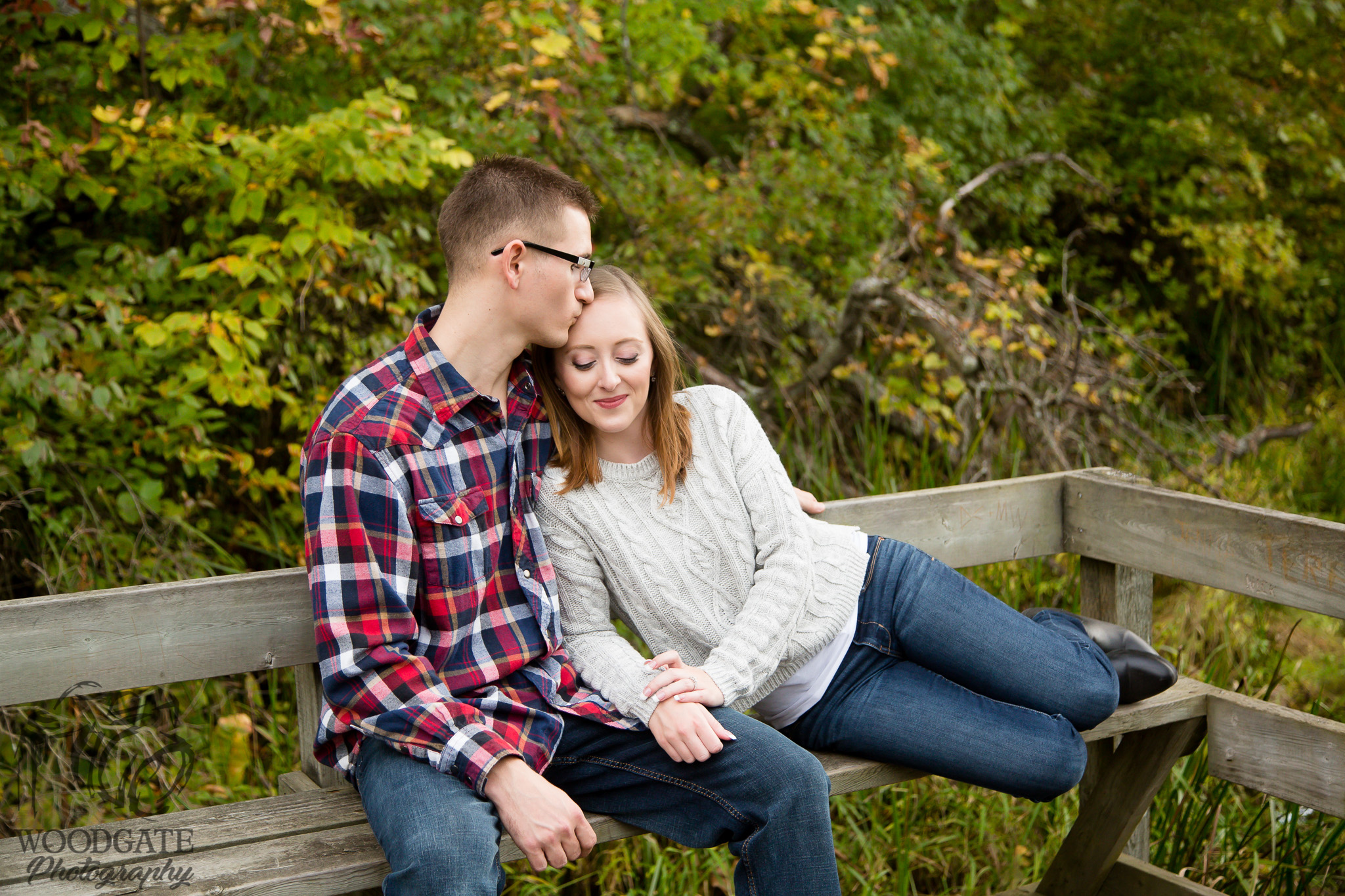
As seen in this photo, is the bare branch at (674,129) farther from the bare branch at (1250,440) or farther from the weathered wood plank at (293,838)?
the weathered wood plank at (293,838)

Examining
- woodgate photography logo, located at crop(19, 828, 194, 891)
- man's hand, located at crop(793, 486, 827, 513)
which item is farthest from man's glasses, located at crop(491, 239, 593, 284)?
woodgate photography logo, located at crop(19, 828, 194, 891)

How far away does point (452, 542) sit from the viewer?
188cm

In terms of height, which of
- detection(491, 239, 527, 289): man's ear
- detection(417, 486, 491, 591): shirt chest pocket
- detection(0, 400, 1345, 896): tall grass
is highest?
detection(491, 239, 527, 289): man's ear

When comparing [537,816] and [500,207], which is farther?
[500,207]

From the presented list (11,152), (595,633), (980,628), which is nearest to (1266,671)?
(980,628)

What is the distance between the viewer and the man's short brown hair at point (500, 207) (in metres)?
2.00

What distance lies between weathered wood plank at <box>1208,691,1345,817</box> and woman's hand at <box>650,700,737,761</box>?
118 centimetres

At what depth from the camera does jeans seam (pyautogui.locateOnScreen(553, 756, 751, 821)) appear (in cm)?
182

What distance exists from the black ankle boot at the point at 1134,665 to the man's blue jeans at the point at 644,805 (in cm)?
79

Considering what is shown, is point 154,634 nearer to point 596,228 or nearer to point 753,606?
point 753,606


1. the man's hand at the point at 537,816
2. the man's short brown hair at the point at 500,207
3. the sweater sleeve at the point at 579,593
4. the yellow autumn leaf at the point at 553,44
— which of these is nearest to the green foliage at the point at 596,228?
the yellow autumn leaf at the point at 553,44

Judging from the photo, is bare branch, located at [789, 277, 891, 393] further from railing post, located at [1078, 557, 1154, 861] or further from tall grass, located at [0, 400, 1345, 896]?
railing post, located at [1078, 557, 1154, 861]

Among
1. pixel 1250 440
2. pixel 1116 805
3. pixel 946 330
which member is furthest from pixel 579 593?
pixel 1250 440

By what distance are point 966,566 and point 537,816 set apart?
1.35 meters
